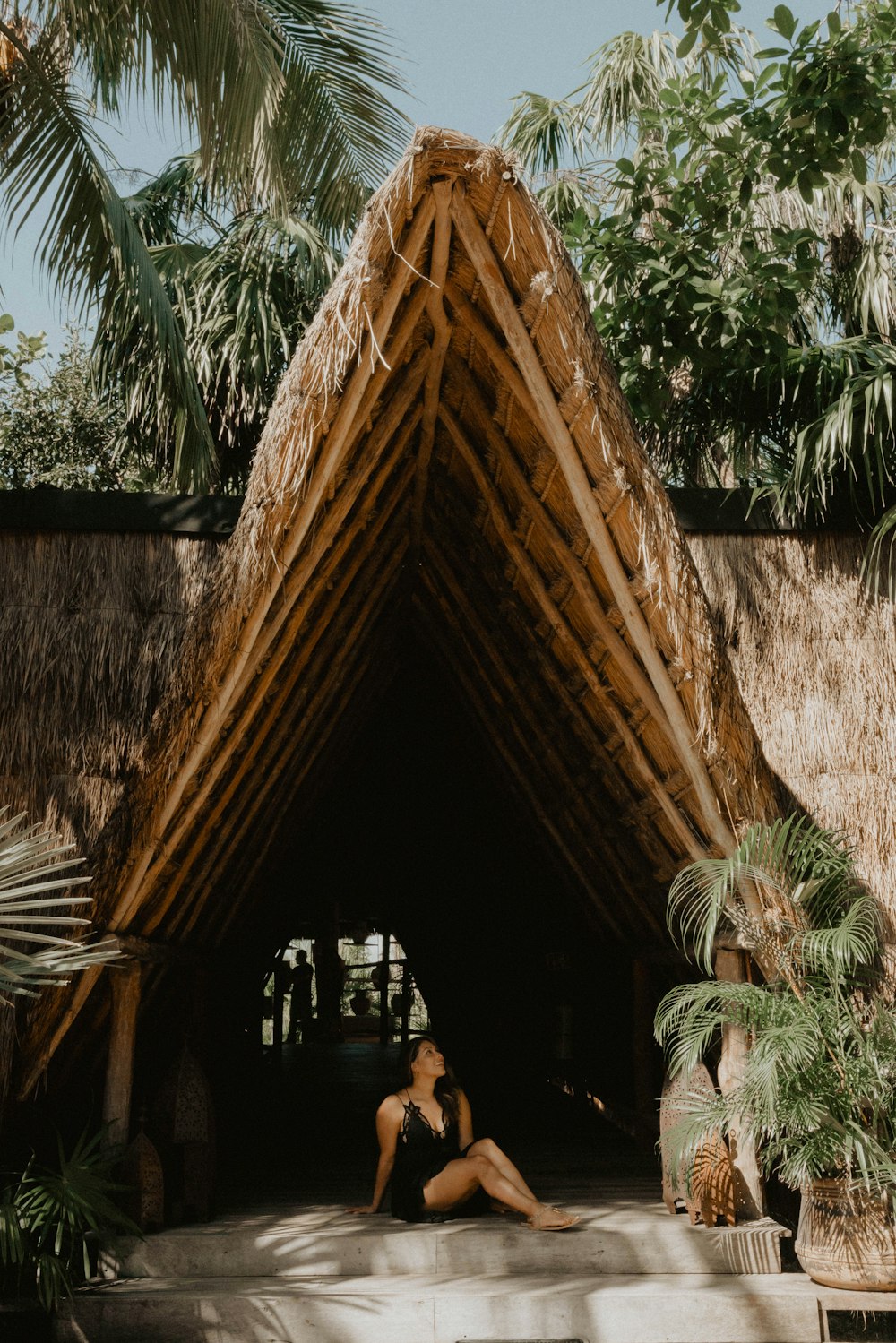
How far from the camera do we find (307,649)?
394 centimetres

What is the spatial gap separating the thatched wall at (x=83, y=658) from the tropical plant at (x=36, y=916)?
15 cm

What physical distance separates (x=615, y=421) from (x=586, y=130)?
5903 mm

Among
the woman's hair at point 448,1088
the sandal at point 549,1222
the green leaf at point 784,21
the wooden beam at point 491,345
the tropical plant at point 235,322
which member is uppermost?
the tropical plant at point 235,322

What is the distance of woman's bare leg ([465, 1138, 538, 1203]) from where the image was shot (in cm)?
362

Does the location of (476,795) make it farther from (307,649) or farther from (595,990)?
(307,649)

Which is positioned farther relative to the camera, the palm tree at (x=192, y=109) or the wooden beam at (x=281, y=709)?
the palm tree at (x=192, y=109)

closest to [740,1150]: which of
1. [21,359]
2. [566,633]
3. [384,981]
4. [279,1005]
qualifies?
[566,633]

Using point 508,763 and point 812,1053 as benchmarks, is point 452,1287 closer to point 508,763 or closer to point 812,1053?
point 812,1053

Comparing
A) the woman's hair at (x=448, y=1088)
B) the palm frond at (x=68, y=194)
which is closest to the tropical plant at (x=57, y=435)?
the palm frond at (x=68, y=194)

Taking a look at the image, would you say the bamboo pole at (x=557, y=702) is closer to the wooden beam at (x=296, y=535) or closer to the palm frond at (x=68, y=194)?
the wooden beam at (x=296, y=535)

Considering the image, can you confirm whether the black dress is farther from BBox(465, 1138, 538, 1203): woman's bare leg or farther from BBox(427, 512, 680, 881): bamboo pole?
BBox(427, 512, 680, 881): bamboo pole

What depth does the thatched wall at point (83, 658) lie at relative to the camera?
3.69 m

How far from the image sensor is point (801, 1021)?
10.4ft

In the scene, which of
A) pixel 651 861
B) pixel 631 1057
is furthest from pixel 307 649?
pixel 631 1057
